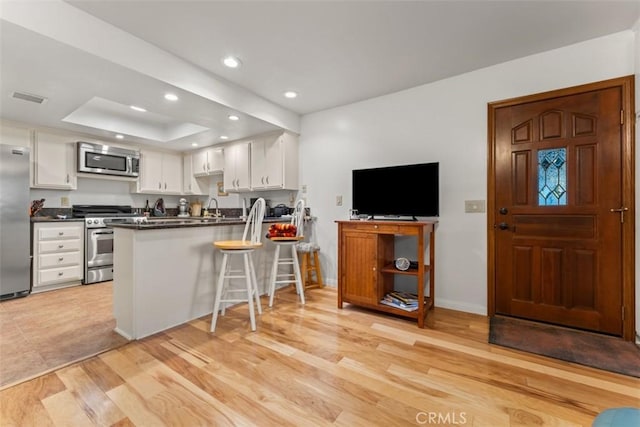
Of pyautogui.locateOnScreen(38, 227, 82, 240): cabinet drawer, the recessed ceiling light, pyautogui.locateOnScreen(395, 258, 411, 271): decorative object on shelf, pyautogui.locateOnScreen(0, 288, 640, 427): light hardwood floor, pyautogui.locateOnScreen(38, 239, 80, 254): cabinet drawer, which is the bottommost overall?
pyautogui.locateOnScreen(0, 288, 640, 427): light hardwood floor

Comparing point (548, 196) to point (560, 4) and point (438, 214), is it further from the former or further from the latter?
point (560, 4)

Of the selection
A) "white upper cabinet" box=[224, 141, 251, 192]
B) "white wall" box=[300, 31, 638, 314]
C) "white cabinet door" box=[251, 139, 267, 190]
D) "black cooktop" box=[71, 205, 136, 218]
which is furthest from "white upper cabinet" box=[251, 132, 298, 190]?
"black cooktop" box=[71, 205, 136, 218]

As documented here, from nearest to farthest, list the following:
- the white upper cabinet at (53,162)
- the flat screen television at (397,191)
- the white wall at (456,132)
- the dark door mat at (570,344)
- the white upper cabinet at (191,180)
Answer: the dark door mat at (570,344)
the white wall at (456,132)
the flat screen television at (397,191)
the white upper cabinet at (53,162)
the white upper cabinet at (191,180)

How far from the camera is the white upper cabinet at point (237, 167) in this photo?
4.16 metres

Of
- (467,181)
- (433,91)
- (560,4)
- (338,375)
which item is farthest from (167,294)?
(560,4)

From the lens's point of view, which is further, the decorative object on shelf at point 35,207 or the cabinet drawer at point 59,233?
the decorative object on shelf at point 35,207

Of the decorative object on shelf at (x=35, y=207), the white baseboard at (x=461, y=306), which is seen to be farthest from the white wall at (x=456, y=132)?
the decorative object on shelf at (x=35, y=207)

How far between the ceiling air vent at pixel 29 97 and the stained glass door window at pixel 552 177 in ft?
15.6

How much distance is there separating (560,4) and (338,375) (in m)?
2.82

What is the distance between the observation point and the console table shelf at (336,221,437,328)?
252cm

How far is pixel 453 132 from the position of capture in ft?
9.07

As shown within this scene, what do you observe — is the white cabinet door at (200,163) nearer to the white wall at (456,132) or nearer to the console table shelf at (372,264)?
the white wall at (456,132)

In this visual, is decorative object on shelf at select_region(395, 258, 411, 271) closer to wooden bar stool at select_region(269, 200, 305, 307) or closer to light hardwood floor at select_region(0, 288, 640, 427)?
light hardwood floor at select_region(0, 288, 640, 427)

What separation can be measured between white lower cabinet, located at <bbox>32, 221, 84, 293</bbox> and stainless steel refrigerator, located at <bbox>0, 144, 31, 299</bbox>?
11 cm
